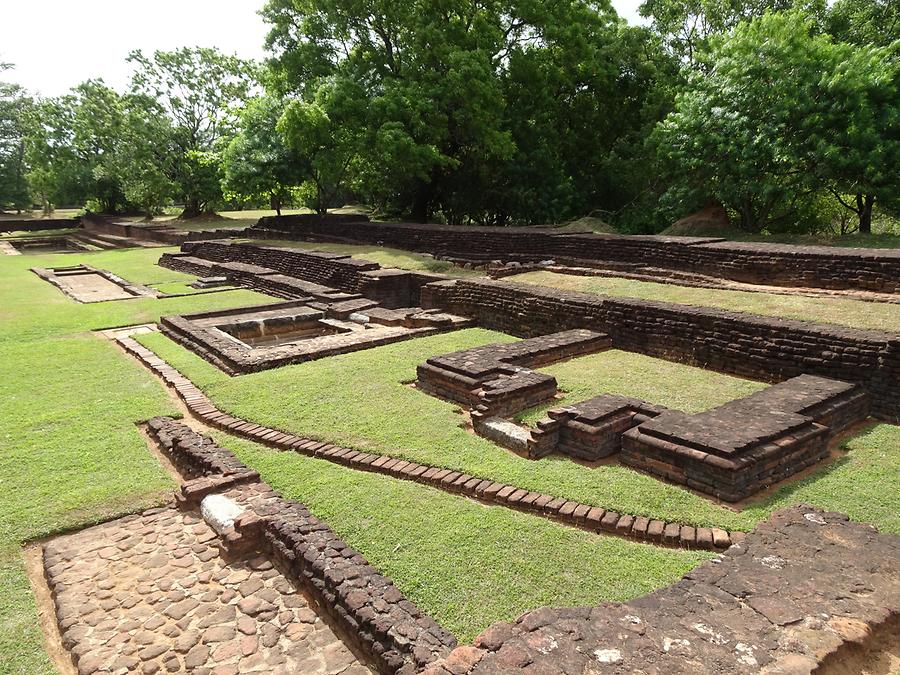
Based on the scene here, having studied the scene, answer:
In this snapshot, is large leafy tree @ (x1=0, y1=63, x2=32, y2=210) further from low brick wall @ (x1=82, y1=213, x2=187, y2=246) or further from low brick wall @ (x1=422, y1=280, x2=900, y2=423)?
low brick wall @ (x1=422, y1=280, x2=900, y2=423)

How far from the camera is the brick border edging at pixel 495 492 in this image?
383 cm

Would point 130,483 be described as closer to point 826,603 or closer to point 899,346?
point 826,603

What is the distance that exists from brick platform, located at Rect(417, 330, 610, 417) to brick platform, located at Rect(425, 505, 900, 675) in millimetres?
2852

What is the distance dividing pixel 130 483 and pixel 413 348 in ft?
14.6

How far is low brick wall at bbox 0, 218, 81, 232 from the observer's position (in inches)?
1371

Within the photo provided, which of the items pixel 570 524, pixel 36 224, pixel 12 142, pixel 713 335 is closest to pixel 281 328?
pixel 713 335

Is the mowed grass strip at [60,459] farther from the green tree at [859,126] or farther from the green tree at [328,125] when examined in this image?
the green tree at [859,126]

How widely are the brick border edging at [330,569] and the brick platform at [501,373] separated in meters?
2.27

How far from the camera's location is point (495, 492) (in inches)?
175

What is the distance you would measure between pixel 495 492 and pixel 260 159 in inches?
811

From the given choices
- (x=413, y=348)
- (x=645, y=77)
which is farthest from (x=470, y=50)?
(x=413, y=348)

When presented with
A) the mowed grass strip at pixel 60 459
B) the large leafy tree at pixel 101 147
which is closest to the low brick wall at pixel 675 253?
the mowed grass strip at pixel 60 459

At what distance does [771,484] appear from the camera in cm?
441

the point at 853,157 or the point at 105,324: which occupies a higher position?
the point at 853,157
